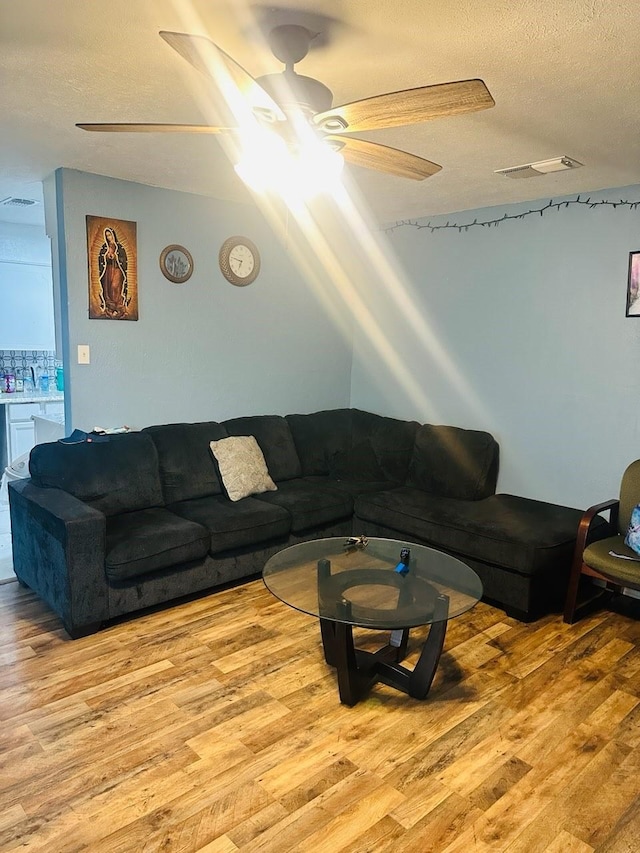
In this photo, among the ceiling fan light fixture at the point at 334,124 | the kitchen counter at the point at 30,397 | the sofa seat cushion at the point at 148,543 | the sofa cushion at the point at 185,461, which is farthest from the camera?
the kitchen counter at the point at 30,397

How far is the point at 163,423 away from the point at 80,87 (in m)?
2.26

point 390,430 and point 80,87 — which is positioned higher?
point 80,87

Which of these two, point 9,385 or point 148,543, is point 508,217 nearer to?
point 148,543

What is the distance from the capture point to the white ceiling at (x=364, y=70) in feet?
5.62

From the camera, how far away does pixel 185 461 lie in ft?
12.5

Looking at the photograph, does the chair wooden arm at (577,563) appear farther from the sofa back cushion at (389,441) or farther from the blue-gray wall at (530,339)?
the sofa back cushion at (389,441)

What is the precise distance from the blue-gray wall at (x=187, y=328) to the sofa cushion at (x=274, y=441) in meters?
0.25

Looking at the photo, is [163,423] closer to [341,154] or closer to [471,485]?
[471,485]

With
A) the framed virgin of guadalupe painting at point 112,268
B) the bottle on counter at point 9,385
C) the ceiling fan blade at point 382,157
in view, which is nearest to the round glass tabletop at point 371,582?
the ceiling fan blade at point 382,157

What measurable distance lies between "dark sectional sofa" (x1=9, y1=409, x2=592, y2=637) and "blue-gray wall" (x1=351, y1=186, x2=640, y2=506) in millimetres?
259

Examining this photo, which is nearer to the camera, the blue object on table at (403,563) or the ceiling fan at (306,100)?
the ceiling fan at (306,100)

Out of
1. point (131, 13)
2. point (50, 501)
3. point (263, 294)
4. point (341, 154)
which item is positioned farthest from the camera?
point (263, 294)

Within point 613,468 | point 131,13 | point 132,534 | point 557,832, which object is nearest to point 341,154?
point 131,13

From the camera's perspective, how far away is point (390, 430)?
4.62 metres
